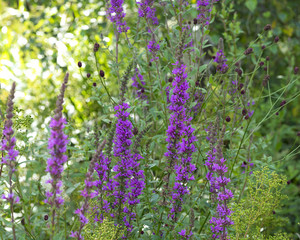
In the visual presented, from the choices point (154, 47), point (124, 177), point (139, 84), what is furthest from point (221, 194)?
point (139, 84)

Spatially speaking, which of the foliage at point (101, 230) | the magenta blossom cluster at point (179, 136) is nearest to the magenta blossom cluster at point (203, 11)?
the magenta blossom cluster at point (179, 136)

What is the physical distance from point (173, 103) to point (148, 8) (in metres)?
0.76

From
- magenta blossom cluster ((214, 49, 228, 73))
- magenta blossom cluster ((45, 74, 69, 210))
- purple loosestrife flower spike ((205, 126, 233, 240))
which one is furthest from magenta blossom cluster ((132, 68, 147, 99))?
magenta blossom cluster ((45, 74, 69, 210))

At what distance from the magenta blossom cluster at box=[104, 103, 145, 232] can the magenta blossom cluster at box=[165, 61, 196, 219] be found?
162 mm

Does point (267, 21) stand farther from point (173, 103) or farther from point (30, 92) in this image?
point (173, 103)

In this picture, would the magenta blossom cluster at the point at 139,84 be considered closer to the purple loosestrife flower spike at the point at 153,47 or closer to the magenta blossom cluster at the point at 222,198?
the purple loosestrife flower spike at the point at 153,47

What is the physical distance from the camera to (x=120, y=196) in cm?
177

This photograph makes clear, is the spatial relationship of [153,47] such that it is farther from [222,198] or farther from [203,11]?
[222,198]

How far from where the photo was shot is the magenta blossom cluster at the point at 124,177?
172 cm

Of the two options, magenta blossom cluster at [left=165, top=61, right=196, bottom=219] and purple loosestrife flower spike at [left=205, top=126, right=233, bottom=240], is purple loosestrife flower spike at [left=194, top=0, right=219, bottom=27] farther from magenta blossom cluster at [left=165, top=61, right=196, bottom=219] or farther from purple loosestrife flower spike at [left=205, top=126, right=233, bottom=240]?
purple loosestrife flower spike at [left=205, top=126, right=233, bottom=240]

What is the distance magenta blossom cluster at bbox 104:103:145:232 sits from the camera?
67.7 inches

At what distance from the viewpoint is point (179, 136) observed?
1.72 meters

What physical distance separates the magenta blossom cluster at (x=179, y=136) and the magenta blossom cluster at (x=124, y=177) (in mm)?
162

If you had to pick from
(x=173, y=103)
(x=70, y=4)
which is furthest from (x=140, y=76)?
(x=70, y=4)
